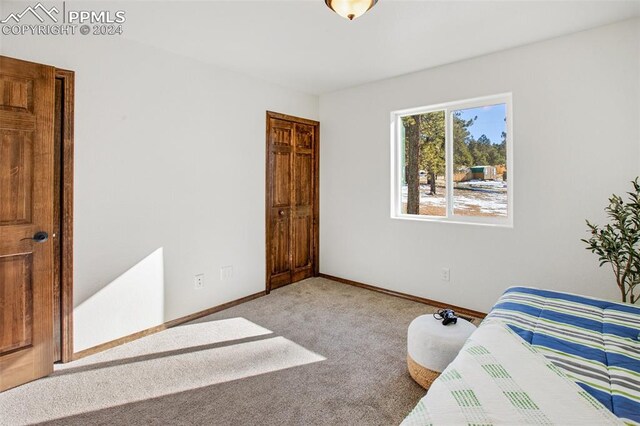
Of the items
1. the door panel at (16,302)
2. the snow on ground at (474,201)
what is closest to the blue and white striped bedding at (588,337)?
the snow on ground at (474,201)

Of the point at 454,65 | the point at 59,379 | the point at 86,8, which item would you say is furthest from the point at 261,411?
the point at 454,65

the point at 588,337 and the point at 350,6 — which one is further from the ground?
the point at 350,6

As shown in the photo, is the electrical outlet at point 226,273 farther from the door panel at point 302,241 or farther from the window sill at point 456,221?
the window sill at point 456,221

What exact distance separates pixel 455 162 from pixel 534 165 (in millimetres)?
773

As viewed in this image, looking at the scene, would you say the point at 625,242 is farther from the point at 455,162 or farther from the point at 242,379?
the point at 242,379

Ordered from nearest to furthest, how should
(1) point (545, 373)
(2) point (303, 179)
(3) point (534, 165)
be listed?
(1) point (545, 373), (3) point (534, 165), (2) point (303, 179)

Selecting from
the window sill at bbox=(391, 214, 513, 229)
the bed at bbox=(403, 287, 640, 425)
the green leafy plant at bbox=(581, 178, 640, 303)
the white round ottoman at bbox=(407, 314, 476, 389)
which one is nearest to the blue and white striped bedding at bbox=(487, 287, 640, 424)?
the bed at bbox=(403, 287, 640, 425)

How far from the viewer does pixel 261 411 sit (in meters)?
1.94

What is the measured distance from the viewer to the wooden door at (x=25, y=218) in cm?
210

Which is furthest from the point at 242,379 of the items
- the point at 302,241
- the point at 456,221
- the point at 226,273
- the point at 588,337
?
the point at 456,221

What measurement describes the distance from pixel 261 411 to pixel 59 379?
146 centimetres

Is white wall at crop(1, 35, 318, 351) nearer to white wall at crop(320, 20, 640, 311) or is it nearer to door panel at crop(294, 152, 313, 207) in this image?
door panel at crop(294, 152, 313, 207)

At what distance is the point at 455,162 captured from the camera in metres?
3.56

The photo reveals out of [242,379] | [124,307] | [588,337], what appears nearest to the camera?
[588,337]
